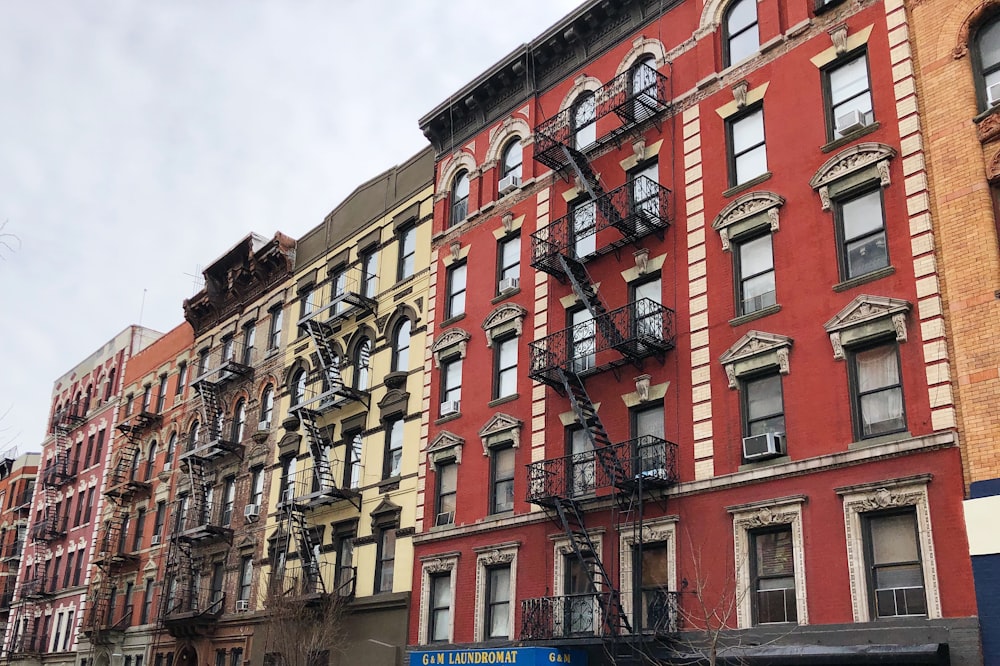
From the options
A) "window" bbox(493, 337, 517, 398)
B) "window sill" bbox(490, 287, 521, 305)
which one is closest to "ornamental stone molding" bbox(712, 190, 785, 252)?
"window sill" bbox(490, 287, 521, 305)

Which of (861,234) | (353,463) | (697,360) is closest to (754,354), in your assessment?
(697,360)

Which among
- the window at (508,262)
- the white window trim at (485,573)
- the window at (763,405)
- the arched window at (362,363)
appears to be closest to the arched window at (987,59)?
the window at (763,405)

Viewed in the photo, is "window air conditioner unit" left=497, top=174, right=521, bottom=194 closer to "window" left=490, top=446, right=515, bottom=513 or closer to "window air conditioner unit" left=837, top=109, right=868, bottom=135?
"window" left=490, top=446, right=515, bottom=513

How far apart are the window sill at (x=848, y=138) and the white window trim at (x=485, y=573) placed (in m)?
12.1

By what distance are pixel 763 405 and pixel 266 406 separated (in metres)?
24.0

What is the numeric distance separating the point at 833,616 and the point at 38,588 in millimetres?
48945

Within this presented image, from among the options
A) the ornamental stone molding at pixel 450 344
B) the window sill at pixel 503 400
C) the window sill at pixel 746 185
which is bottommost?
the window sill at pixel 503 400

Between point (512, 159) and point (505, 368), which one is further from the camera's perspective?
point (512, 159)

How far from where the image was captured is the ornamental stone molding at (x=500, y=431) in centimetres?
2617

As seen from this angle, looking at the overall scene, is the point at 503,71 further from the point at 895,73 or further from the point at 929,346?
the point at 929,346

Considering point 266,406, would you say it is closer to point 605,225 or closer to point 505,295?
point 505,295

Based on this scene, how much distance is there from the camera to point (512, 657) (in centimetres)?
2227

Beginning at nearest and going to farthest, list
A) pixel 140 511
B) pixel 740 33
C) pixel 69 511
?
pixel 740 33, pixel 140 511, pixel 69 511

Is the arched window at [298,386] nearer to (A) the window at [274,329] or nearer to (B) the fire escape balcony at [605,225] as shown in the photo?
(A) the window at [274,329]
